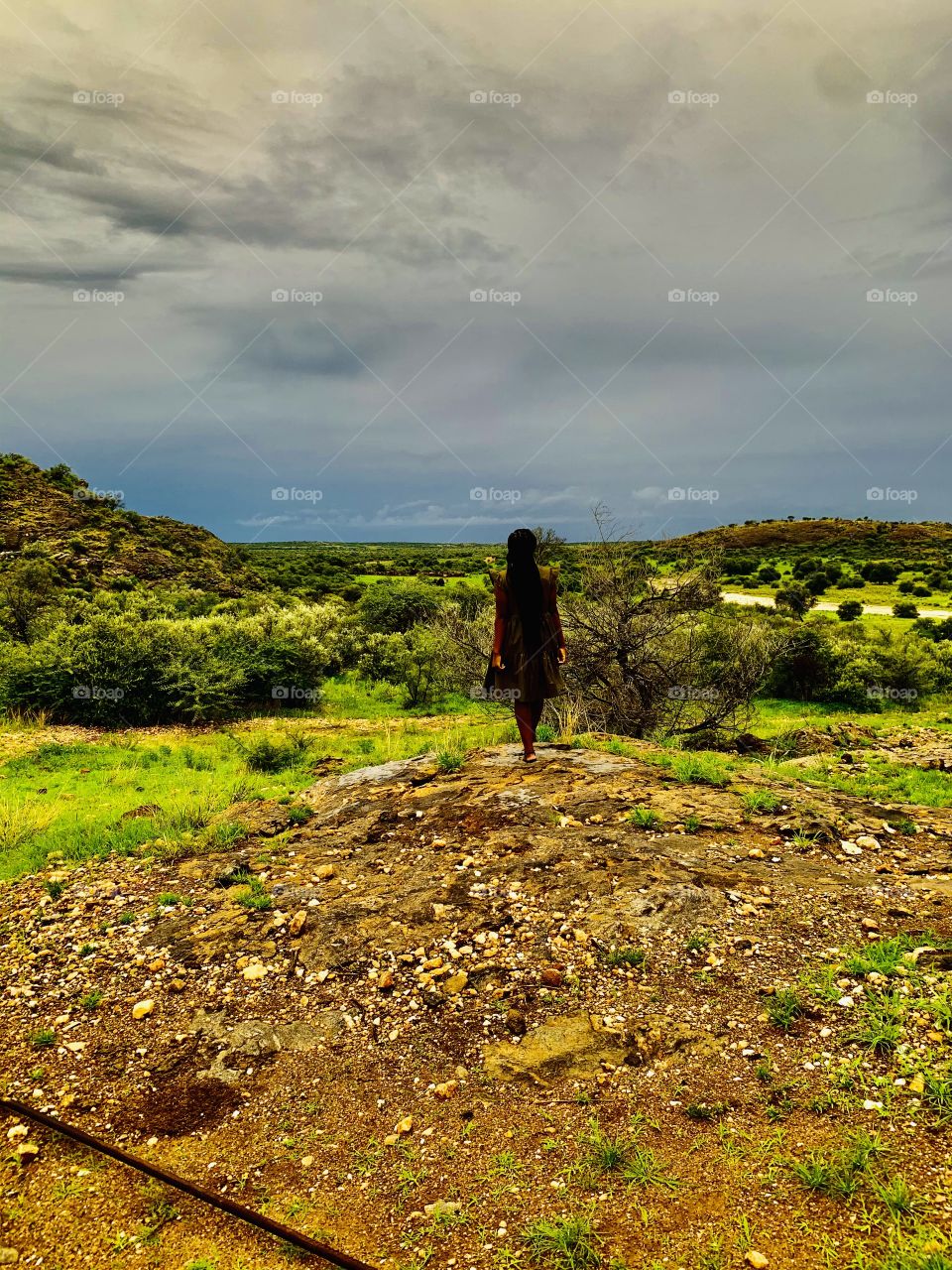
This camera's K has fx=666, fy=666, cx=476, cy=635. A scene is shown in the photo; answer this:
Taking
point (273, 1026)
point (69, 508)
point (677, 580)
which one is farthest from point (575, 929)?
point (69, 508)

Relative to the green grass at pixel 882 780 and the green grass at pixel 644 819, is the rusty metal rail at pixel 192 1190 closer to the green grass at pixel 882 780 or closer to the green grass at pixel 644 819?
the green grass at pixel 644 819

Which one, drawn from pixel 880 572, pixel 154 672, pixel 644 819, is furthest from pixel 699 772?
pixel 880 572

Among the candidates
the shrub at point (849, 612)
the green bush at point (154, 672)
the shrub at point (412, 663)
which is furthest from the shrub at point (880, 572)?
the green bush at point (154, 672)

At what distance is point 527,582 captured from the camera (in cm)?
797

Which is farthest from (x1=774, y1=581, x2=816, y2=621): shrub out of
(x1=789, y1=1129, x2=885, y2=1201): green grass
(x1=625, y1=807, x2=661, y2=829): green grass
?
(x1=789, y1=1129, x2=885, y2=1201): green grass

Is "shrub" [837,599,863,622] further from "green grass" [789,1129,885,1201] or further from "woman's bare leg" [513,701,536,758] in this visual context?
"green grass" [789,1129,885,1201]

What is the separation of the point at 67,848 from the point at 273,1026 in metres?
4.41

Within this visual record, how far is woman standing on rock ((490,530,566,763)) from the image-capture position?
8000mm

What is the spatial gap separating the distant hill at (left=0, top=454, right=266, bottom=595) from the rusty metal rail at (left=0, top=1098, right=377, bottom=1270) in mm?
40440

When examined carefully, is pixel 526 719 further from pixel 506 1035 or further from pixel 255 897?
pixel 506 1035

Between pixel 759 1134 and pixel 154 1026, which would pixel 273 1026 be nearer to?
pixel 154 1026

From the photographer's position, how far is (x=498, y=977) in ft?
15.8

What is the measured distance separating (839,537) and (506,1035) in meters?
102

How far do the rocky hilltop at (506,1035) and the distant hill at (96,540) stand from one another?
38.8 metres
